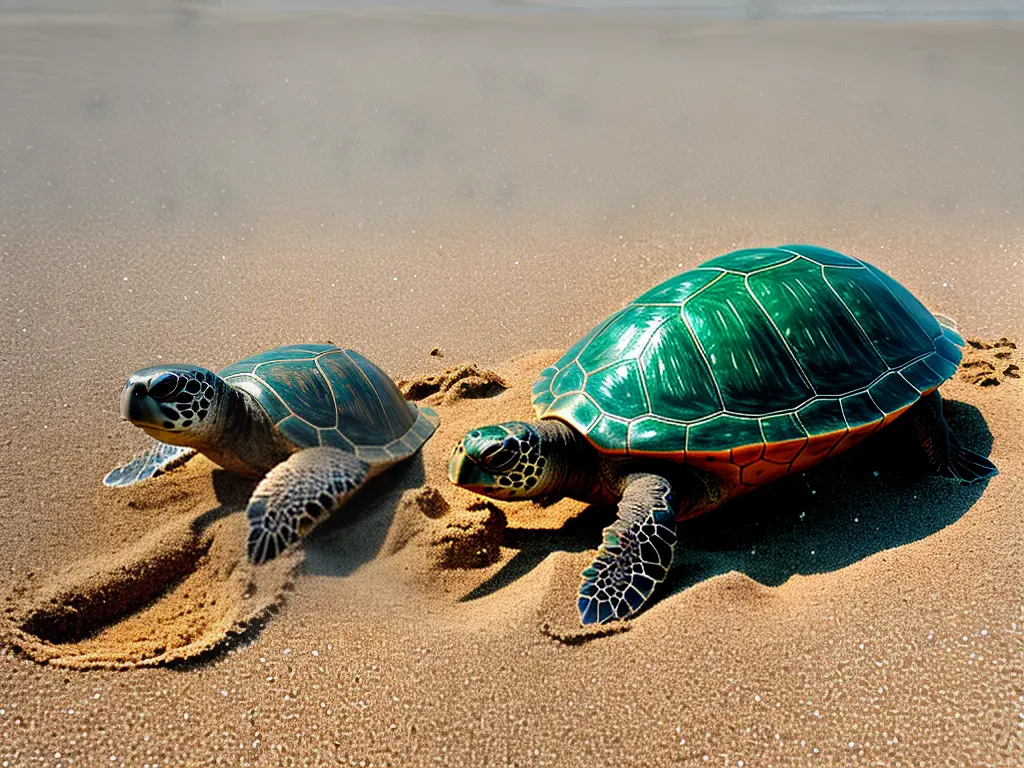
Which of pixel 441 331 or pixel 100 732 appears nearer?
pixel 100 732

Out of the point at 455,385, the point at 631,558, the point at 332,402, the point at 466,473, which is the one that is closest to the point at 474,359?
the point at 455,385

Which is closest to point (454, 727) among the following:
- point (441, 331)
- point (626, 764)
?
point (626, 764)

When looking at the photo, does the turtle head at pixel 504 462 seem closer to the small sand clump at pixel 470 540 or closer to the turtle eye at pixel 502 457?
the turtle eye at pixel 502 457

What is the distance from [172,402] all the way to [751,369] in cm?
200

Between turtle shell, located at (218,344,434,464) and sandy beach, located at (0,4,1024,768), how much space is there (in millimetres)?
150

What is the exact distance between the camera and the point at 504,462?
288cm

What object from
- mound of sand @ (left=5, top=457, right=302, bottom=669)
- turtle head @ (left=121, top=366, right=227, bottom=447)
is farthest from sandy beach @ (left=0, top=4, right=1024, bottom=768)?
turtle head @ (left=121, top=366, right=227, bottom=447)

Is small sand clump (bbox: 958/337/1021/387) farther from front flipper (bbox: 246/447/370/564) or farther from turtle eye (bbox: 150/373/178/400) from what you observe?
turtle eye (bbox: 150/373/178/400)

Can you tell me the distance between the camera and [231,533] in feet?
9.55

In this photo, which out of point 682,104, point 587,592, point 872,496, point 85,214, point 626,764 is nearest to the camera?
point 626,764

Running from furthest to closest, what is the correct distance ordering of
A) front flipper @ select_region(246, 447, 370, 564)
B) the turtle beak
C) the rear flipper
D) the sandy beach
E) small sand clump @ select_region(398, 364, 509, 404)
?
small sand clump @ select_region(398, 364, 509, 404) < the rear flipper < the turtle beak < front flipper @ select_region(246, 447, 370, 564) < the sandy beach

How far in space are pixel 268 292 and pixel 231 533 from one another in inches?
83.2

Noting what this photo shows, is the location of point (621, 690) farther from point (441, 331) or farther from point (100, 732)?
point (441, 331)

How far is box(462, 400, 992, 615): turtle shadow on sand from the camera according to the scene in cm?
283
